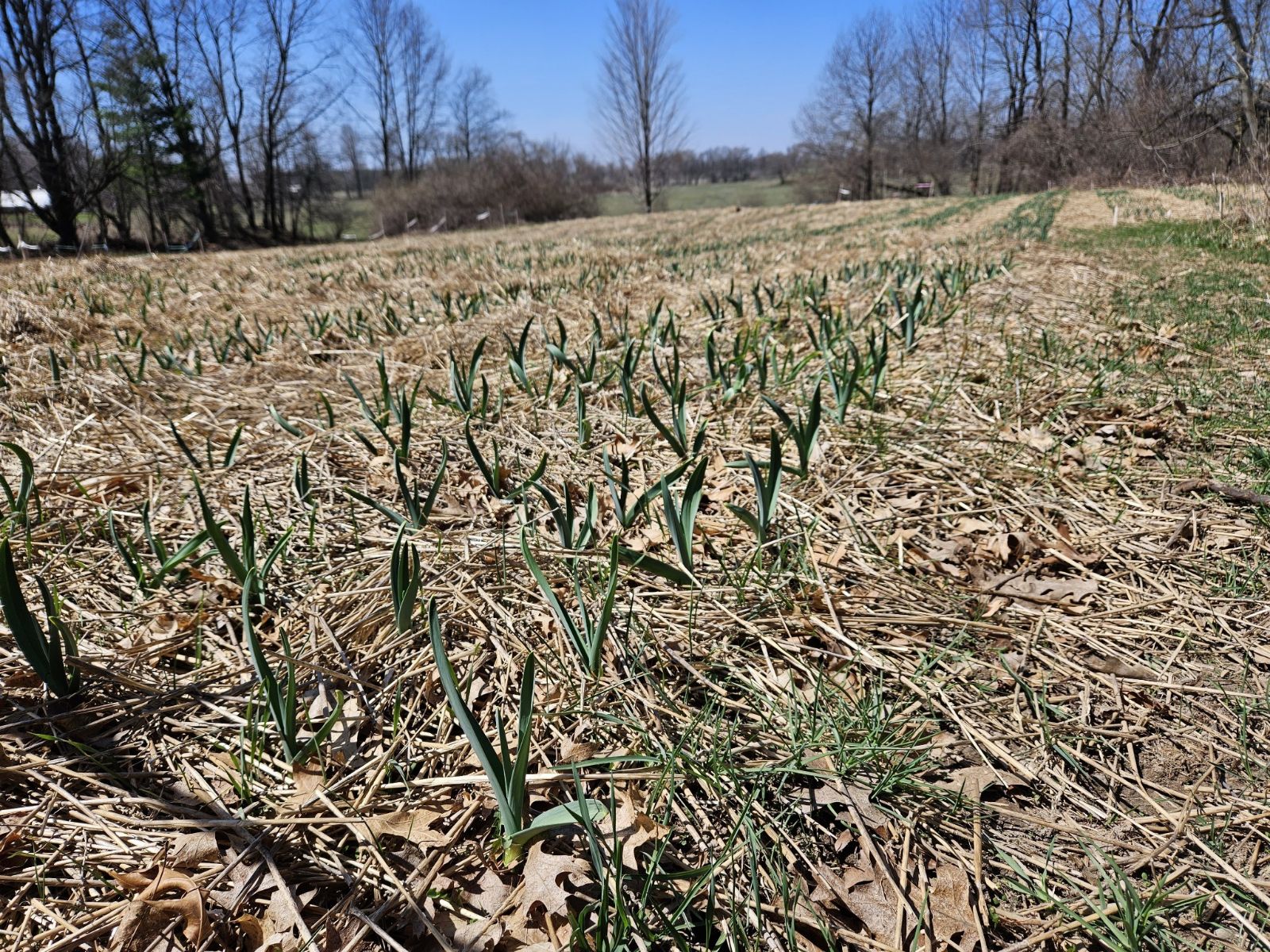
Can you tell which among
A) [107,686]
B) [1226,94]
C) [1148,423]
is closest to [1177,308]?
[1148,423]

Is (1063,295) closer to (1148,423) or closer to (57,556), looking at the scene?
(1148,423)

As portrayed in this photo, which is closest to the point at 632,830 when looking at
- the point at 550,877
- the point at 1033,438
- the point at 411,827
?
the point at 550,877

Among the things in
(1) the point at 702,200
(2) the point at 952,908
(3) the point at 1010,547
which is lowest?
(2) the point at 952,908

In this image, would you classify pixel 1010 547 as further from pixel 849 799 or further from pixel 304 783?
pixel 304 783

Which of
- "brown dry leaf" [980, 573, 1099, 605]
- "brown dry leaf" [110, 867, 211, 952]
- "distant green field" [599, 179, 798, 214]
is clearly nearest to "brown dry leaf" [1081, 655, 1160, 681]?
"brown dry leaf" [980, 573, 1099, 605]

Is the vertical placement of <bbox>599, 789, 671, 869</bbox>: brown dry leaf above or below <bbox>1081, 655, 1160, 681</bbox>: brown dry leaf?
below

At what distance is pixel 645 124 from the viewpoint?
3900 centimetres

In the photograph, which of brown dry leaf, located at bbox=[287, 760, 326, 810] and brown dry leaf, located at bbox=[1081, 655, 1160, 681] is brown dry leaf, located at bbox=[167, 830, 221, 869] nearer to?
brown dry leaf, located at bbox=[287, 760, 326, 810]

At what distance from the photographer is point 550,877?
38.8 inches

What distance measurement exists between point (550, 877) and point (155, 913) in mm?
554

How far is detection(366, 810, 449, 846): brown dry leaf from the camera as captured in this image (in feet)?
3.47

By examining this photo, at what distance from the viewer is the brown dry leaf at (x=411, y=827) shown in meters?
1.06

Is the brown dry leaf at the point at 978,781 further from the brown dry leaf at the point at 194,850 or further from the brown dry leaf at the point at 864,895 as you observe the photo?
the brown dry leaf at the point at 194,850

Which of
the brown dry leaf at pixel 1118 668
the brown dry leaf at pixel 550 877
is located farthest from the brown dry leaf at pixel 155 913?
the brown dry leaf at pixel 1118 668
